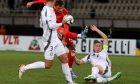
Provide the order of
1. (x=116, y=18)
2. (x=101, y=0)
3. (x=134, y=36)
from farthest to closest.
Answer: (x=101, y=0) → (x=116, y=18) → (x=134, y=36)

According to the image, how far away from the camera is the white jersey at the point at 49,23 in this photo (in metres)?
9.87

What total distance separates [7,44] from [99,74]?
1810cm

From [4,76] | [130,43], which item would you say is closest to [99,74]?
[4,76]

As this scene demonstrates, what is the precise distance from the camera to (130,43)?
A: 1021 inches

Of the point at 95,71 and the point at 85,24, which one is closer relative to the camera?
the point at 95,71

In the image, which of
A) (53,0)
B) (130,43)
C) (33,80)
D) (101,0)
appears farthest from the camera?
(101,0)

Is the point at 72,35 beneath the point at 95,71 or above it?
above

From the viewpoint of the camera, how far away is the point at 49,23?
9867 millimetres

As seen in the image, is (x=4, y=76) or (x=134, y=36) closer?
(x=4, y=76)

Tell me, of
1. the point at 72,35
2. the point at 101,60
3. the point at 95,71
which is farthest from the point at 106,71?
the point at 72,35

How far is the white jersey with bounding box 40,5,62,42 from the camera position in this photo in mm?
9867

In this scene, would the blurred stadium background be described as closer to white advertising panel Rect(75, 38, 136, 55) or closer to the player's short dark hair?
white advertising panel Rect(75, 38, 136, 55)

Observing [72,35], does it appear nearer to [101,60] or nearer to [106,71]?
[101,60]

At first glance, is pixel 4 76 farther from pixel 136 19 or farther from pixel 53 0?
pixel 136 19
